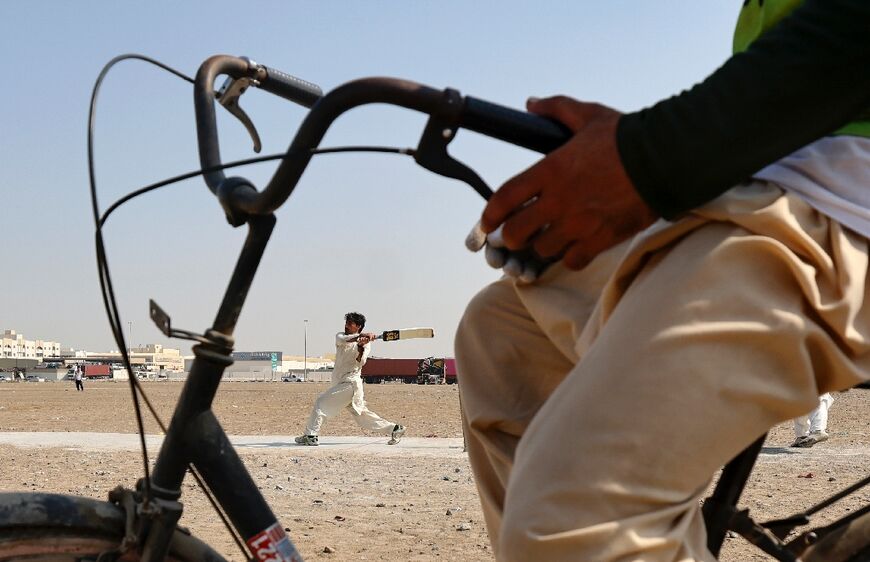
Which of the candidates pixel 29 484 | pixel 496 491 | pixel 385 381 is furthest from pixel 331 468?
pixel 385 381

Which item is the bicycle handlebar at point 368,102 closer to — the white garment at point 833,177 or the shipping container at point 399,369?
the white garment at point 833,177

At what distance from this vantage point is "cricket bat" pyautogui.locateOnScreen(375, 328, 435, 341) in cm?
1253

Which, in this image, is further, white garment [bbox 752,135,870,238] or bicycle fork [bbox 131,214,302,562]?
bicycle fork [bbox 131,214,302,562]

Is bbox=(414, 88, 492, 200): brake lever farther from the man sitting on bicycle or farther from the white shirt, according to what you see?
the white shirt

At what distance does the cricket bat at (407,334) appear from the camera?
41.1 feet

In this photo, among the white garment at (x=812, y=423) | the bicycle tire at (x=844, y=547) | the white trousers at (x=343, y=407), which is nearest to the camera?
the bicycle tire at (x=844, y=547)

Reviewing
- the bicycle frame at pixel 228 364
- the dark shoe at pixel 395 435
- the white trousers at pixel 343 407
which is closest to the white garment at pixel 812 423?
the dark shoe at pixel 395 435

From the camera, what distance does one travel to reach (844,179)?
1287 mm

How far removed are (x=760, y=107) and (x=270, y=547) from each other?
0.99m

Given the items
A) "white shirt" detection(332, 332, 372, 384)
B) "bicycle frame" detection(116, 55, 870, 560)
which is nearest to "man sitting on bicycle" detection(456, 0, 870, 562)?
"bicycle frame" detection(116, 55, 870, 560)

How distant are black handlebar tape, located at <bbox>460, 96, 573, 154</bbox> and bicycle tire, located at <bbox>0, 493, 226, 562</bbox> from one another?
0.86 meters

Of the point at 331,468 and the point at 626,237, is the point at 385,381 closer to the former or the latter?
the point at 331,468

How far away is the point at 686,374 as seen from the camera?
3.70ft

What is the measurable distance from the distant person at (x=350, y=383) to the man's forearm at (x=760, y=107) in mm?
11593
